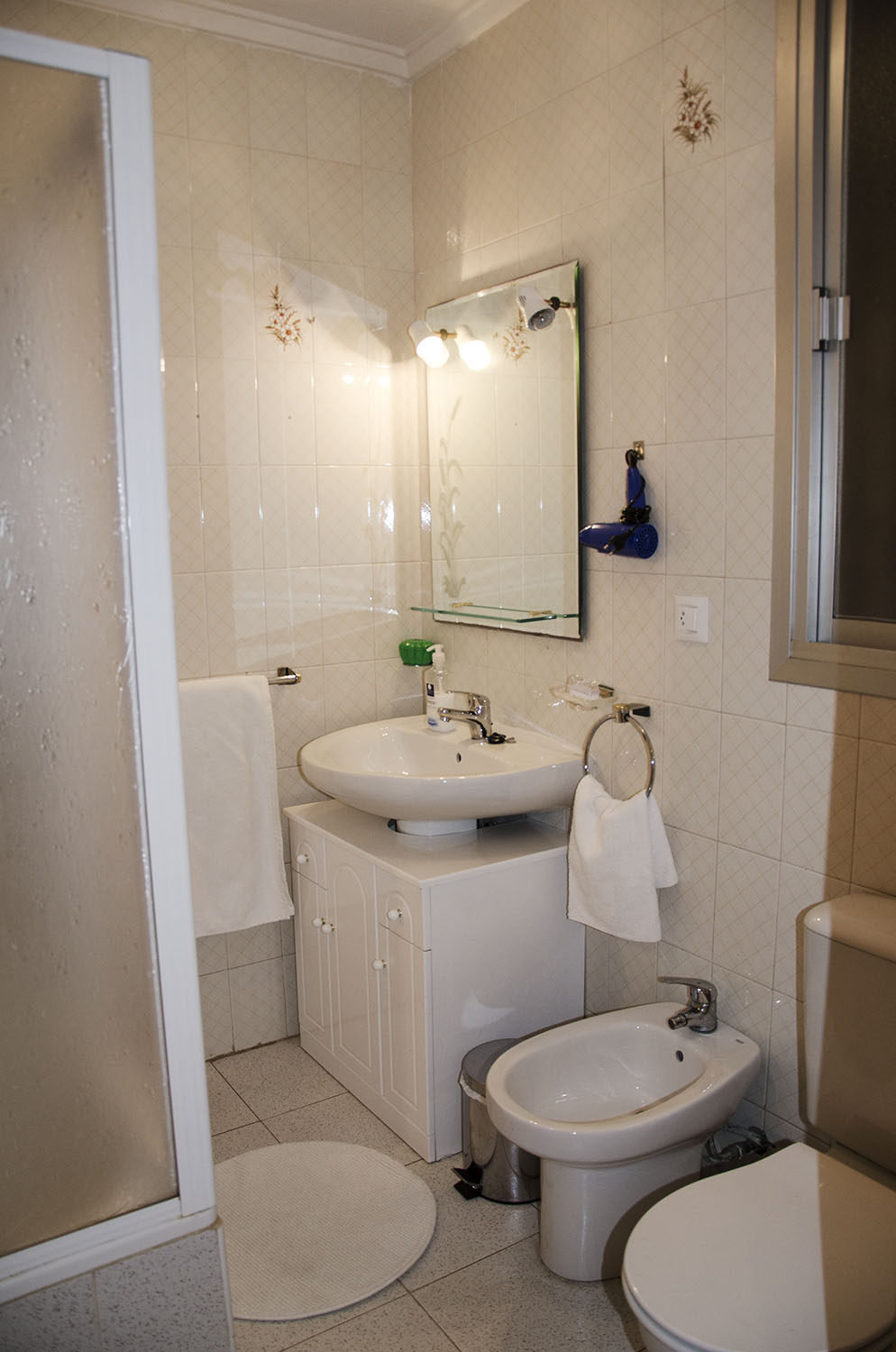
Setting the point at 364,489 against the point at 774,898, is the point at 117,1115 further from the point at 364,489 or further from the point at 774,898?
the point at 364,489

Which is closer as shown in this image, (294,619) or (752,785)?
(752,785)

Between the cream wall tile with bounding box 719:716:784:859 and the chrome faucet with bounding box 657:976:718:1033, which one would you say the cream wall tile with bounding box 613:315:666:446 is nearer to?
the cream wall tile with bounding box 719:716:784:859

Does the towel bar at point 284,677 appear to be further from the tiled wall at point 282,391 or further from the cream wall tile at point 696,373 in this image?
the cream wall tile at point 696,373

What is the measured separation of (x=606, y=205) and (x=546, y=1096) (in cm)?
186

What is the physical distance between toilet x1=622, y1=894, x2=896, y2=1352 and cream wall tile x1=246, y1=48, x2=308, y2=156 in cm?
227

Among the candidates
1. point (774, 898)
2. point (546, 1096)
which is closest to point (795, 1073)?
point (774, 898)

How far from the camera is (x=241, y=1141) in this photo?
2504 mm

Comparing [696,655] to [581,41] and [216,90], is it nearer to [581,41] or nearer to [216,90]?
[581,41]

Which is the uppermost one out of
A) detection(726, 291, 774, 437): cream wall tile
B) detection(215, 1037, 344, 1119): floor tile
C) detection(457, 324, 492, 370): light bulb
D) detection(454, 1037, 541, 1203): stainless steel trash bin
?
detection(457, 324, 492, 370): light bulb

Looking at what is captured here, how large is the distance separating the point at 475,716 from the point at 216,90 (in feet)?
5.52

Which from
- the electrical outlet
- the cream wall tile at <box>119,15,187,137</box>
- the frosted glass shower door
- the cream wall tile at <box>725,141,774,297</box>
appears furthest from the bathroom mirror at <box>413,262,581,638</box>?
the frosted glass shower door

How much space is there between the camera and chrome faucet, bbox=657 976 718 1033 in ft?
6.88

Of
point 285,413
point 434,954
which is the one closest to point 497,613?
point 285,413

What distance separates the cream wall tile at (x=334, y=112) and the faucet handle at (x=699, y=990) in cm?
223
